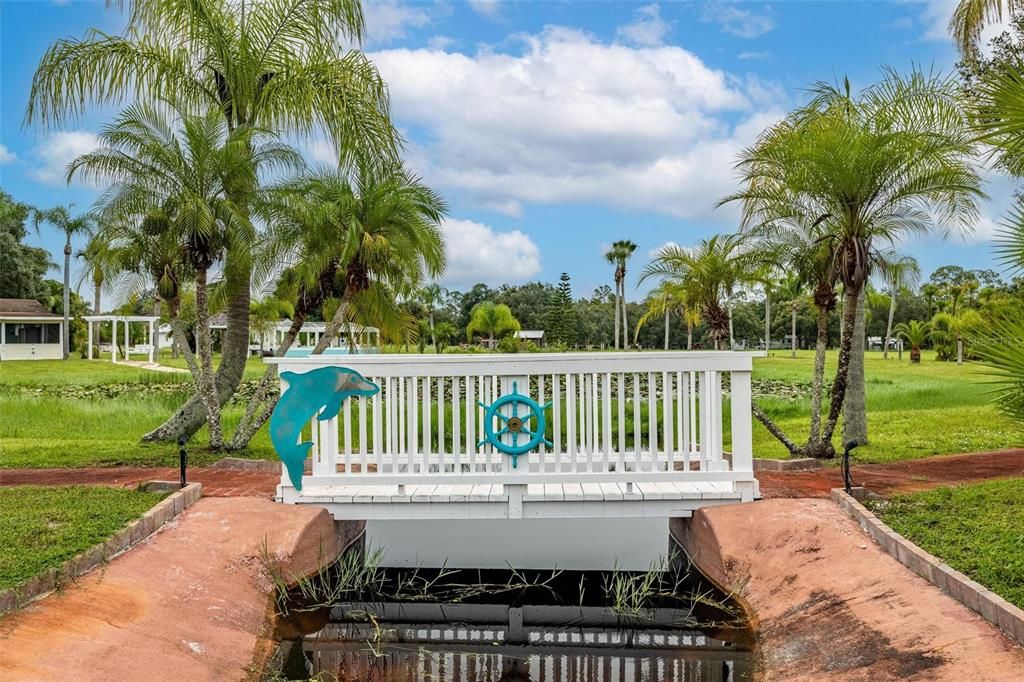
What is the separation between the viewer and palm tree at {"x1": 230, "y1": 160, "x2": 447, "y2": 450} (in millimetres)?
10266

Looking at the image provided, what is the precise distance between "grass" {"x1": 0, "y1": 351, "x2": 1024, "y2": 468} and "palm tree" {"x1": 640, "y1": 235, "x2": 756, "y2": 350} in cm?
220

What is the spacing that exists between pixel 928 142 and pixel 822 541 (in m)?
5.29

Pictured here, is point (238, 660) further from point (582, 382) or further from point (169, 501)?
point (582, 382)

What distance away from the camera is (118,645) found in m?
4.52

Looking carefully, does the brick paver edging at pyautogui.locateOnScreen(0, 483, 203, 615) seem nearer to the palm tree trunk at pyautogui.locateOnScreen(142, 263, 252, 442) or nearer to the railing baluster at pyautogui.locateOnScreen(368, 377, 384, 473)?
the railing baluster at pyautogui.locateOnScreen(368, 377, 384, 473)

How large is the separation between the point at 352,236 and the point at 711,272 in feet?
15.7

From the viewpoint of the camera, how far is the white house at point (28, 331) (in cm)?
3434

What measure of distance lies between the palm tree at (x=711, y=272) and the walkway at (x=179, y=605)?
21.0 ft

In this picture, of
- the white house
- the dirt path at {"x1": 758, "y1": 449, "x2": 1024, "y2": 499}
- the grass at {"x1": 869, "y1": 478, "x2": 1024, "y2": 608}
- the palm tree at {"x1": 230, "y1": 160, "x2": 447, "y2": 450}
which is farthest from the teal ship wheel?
the white house

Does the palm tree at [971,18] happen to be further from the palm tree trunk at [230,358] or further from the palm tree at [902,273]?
the palm tree trunk at [230,358]

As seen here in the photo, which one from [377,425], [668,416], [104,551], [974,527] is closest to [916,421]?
[974,527]

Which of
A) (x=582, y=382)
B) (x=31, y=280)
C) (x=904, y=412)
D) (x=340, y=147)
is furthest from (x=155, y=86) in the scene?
(x=31, y=280)

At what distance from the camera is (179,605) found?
5258mm

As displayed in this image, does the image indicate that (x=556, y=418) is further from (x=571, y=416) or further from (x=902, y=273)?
(x=902, y=273)
